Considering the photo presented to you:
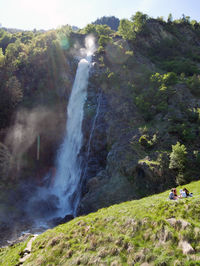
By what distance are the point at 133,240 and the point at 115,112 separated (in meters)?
28.4

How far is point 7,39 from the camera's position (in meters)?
82.0

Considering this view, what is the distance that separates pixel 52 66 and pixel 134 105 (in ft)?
96.9

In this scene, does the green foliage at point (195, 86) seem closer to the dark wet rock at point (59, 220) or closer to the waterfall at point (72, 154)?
the waterfall at point (72, 154)

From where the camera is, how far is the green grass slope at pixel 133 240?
10.0 meters

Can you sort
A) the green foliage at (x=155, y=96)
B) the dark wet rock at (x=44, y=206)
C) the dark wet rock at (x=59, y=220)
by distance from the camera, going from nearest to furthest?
the dark wet rock at (x=59, y=220) < the dark wet rock at (x=44, y=206) < the green foliage at (x=155, y=96)

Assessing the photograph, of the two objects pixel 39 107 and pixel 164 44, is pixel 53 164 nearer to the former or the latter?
pixel 39 107

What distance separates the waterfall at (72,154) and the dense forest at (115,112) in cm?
209

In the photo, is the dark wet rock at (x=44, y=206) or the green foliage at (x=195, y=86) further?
the green foliage at (x=195, y=86)

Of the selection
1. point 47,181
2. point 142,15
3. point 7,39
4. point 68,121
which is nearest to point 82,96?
point 68,121

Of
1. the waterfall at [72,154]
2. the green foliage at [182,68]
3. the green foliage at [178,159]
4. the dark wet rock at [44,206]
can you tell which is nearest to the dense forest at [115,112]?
the green foliage at [178,159]

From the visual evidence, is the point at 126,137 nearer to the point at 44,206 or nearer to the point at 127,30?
the point at 44,206

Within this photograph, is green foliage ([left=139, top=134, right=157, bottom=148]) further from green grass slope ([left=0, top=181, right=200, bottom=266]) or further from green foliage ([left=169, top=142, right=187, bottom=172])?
green grass slope ([left=0, top=181, right=200, bottom=266])

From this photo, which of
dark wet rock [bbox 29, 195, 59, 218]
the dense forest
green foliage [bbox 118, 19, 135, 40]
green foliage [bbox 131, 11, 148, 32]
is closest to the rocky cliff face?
the dense forest

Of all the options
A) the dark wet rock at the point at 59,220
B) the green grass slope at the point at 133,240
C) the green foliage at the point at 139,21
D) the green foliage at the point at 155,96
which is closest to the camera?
the green grass slope at the point at 133,240
